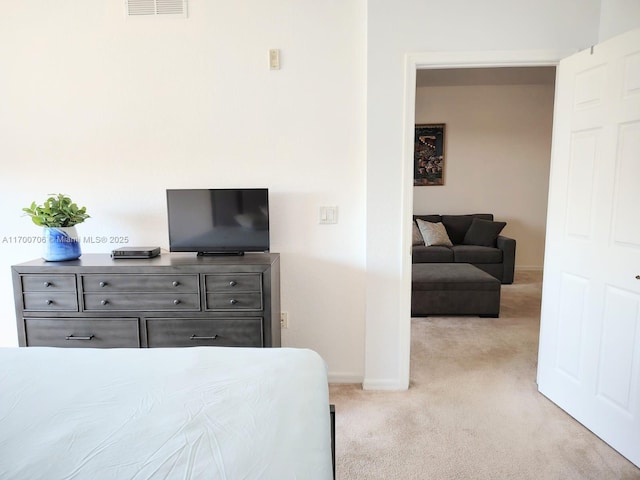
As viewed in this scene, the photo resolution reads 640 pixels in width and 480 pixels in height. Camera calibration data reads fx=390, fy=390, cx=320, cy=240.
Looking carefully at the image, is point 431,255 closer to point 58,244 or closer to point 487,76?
point 487,76

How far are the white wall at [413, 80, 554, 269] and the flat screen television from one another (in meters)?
4.00

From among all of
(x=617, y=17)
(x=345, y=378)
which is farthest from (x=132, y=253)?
(x=617, y=17)

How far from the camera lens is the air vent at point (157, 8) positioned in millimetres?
2525

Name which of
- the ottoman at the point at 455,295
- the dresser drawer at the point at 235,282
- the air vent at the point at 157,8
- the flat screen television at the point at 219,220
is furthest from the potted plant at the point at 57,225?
the ottoman at the point at 455,295

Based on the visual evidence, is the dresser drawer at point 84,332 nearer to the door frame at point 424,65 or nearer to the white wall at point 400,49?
the white wall at point 400,49

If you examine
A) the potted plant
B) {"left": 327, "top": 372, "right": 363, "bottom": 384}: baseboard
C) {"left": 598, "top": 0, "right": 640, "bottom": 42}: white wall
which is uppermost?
{"left": 598, "top": 0, "right": 640, "bottom": 42}: white wall

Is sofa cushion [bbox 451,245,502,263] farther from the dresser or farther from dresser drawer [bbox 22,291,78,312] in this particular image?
dresser drawer [bbox 22,291,78,312]

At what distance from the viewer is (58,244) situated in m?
2.45

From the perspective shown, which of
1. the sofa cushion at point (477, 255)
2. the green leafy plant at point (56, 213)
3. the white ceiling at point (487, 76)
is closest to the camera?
the green leafy plant at point (56, 213)

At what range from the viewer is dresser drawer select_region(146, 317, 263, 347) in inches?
92.7

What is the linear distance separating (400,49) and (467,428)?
2.27 metres

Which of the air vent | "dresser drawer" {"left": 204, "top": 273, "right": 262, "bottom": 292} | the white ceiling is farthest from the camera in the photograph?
the white ceiling

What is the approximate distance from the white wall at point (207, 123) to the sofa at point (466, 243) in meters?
2.65

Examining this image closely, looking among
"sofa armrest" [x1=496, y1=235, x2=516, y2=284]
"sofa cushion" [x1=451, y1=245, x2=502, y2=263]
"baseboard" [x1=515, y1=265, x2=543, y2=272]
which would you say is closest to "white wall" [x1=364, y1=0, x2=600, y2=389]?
"sofa cushion" [x1=451, y1=245, x2=502, y2=263]
